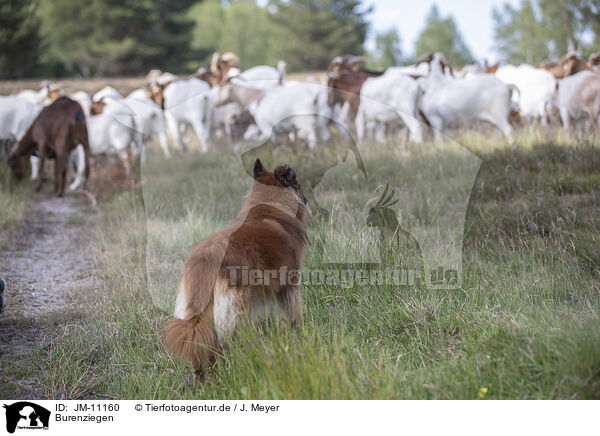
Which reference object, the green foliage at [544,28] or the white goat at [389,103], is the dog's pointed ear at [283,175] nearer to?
the white goat at [389,103]

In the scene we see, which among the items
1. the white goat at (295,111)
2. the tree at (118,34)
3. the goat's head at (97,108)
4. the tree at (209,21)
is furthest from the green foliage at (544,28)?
the tree at (209,21)

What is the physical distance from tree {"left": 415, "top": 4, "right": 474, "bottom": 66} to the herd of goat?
1377 centimetres

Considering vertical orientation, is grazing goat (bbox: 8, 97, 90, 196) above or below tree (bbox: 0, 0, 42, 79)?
below

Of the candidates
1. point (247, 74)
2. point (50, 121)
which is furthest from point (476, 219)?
point (247, 74)

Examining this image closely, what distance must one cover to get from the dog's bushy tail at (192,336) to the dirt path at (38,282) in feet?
4.33

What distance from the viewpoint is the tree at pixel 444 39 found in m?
27.6

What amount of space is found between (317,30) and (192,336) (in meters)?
20.8

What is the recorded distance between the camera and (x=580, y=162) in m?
7.37

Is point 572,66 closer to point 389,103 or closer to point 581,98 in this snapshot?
point 581,98

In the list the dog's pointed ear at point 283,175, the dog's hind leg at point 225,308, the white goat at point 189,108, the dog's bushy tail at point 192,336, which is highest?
the white goat at point 189,108
